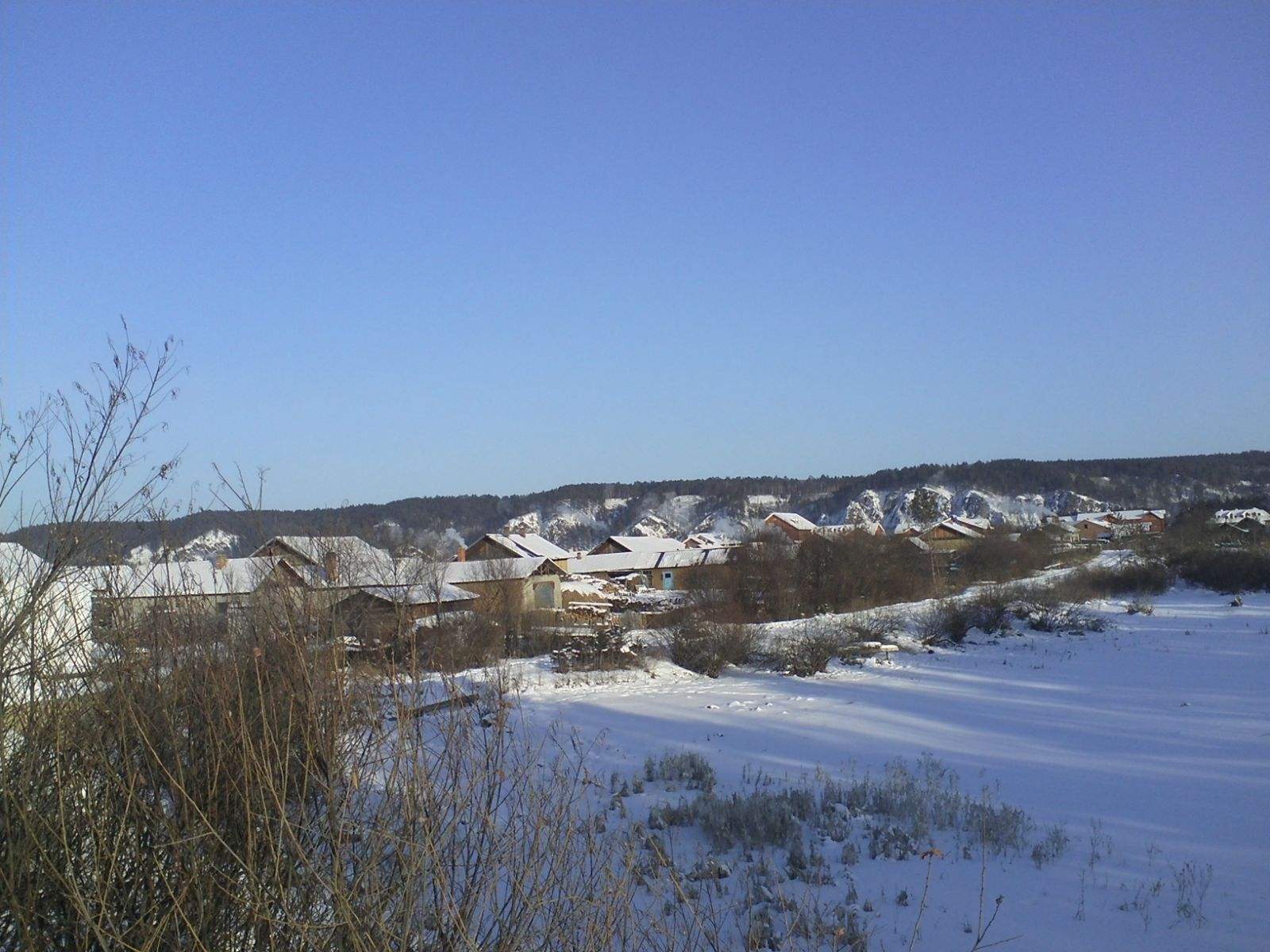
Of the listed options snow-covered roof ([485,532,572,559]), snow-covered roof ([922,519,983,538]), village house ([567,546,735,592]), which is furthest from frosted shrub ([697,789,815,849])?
snow-covered roof ([922,519,983,538])

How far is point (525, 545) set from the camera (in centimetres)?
6194

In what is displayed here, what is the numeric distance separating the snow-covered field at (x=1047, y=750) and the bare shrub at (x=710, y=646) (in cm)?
77

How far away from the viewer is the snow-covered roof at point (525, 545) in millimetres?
58909

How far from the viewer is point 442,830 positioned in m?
3.38

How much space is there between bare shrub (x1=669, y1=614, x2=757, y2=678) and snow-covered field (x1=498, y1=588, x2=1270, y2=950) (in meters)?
0.77

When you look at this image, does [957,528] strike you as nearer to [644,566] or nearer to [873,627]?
[644,566]

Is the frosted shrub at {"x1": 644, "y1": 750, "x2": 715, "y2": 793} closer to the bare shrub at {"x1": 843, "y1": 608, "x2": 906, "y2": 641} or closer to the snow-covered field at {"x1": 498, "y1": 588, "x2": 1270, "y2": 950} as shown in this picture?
the snow-covered field at {"x1": 498, "y1": 588, "x2": 1270, "y2": 950}

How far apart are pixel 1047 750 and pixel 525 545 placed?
1912 inches

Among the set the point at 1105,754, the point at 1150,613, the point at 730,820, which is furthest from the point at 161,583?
the point at 1150,613

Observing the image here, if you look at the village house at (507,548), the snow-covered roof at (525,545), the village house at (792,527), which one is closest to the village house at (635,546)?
the village house at (792,527)

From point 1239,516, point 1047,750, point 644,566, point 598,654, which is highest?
point 1239,516

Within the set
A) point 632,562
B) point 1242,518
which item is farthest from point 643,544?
point 1242,518

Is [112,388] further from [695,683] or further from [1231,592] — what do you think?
[1231,592]

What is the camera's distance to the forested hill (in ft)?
459
